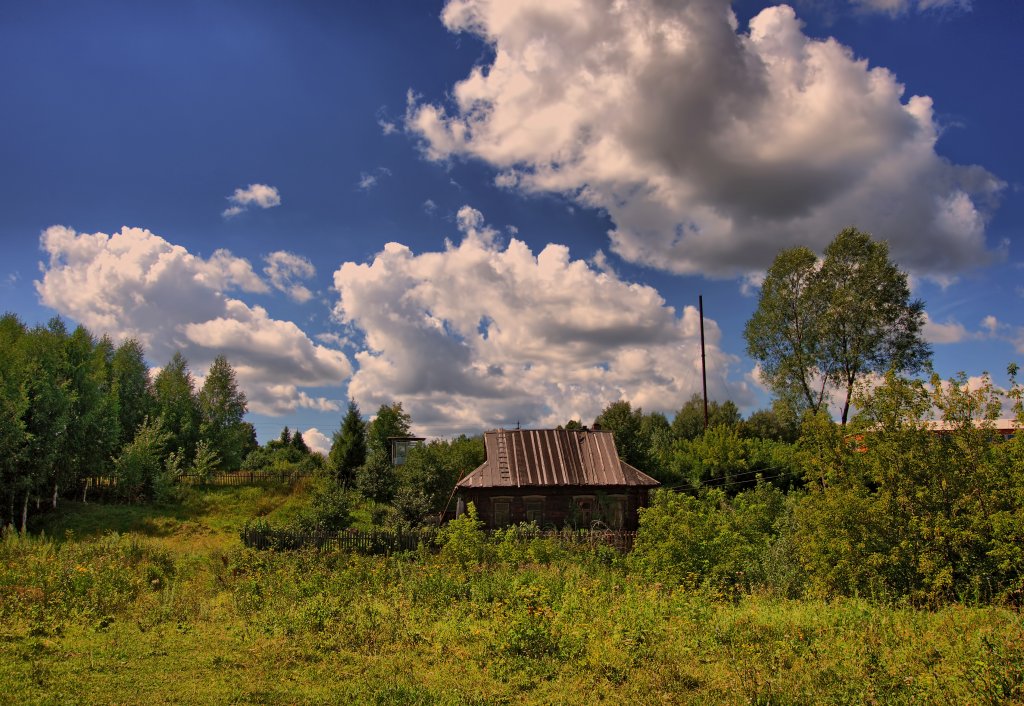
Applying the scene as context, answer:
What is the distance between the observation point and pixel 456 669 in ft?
28.0

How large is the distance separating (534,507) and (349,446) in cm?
2264

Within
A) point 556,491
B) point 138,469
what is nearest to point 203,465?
point 138,469

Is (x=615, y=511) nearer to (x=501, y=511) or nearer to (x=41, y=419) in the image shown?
(x=501, y=511)

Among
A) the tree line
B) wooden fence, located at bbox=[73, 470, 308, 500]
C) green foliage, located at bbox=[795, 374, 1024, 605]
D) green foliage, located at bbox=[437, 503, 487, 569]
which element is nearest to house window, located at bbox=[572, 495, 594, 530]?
green foliage, located at bbox=[437, 503, 487, 569]

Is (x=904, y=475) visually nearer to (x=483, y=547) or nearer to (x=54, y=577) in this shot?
(x=483, y=547)

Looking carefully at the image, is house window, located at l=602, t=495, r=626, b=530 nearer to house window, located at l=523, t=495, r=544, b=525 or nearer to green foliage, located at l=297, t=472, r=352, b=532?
house window, located at l=523, t=495, r=544, b=525

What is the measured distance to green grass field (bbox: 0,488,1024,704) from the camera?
7.46m

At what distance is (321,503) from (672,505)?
2077 cm

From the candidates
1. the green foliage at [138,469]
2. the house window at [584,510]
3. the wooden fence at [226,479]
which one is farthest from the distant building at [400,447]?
the house window at [584,510]

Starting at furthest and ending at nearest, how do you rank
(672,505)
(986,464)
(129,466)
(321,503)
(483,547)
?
(129,466) → (321,503) → (483,547) → (672,505) → (986,464)

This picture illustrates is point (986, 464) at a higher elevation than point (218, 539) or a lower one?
higher

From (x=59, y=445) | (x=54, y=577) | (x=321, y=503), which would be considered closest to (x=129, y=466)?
(x=59, y=445)

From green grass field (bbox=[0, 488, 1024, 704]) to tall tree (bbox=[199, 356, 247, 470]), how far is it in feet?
118

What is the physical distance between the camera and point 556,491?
30.3 metres
